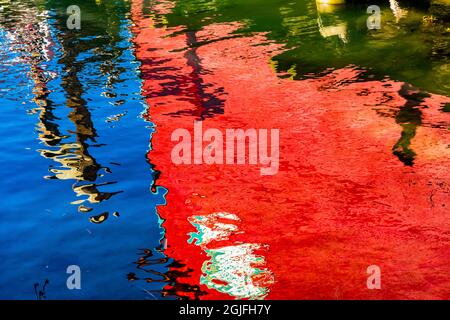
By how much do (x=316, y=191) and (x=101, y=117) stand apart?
483 centimetres

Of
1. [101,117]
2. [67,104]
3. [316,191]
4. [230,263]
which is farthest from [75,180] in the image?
[67,104]

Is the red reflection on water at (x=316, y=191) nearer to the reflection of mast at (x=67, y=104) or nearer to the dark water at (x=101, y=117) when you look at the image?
the dark water at (x=101, y=117)

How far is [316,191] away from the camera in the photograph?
279 inches

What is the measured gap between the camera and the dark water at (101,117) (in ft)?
19.1

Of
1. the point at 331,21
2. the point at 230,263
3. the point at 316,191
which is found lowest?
the point at 331,21

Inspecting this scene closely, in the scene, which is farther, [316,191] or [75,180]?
[75,180]

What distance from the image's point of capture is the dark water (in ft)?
19.1

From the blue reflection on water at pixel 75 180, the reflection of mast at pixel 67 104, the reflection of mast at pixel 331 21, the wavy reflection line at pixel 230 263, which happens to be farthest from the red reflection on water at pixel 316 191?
the reflection of mast at pixel 331 21

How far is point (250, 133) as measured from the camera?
899cm

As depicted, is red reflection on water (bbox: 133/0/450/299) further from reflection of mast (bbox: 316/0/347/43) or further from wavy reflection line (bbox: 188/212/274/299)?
reflection of mast (bbox: 316/0/347/43)

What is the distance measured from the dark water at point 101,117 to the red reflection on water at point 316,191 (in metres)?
0.46

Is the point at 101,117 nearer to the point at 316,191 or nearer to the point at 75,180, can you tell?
the point at 75,180

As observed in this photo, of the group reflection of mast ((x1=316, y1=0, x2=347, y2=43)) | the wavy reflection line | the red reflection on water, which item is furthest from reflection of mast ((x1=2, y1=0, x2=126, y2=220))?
reflection of mast ((x1=316, y1=0, x2=347, y2=43))
